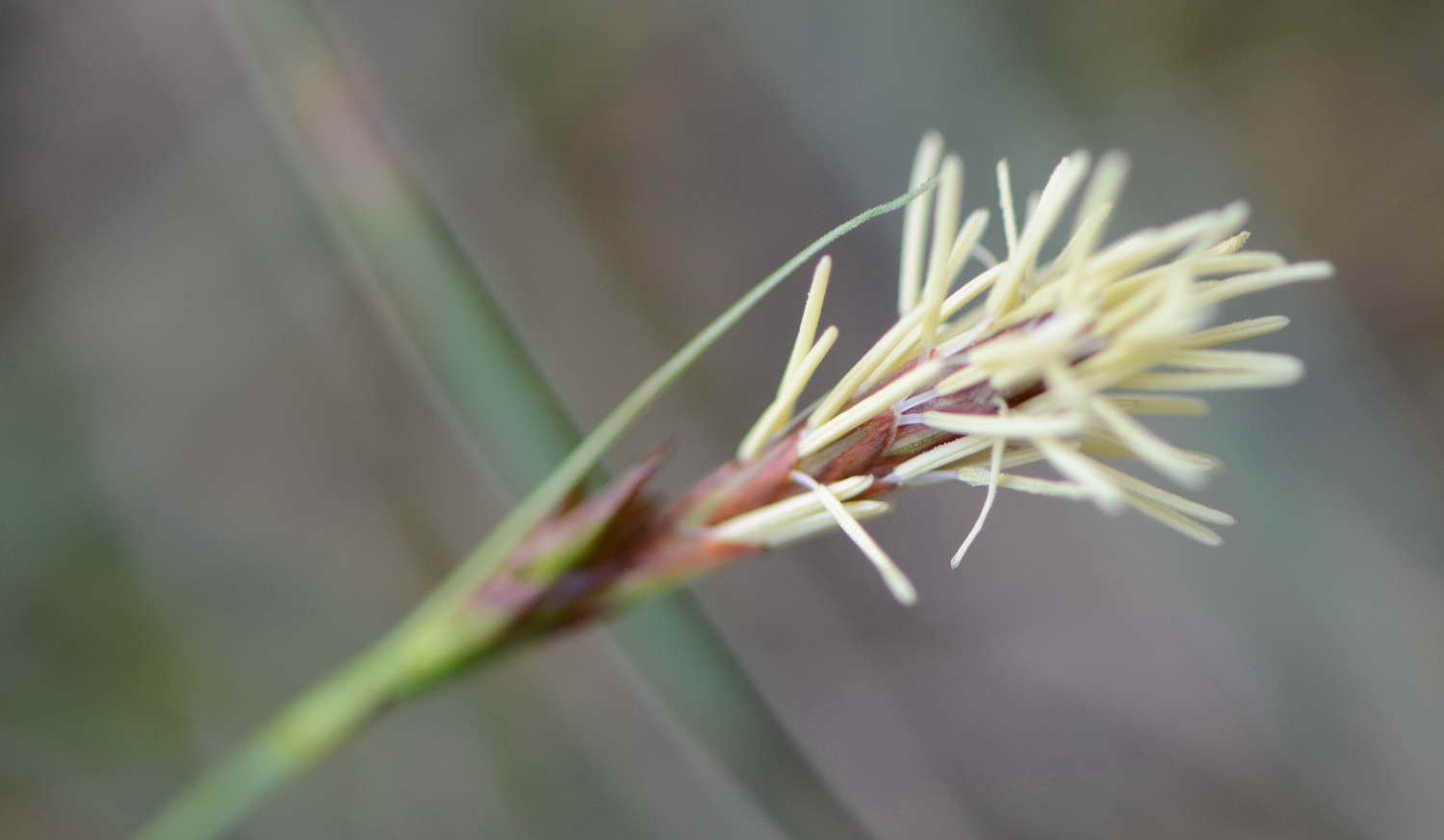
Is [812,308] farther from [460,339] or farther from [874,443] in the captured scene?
[460,339]

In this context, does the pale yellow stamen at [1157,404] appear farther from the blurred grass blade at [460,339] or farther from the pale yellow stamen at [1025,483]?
the blurred grass blade at [460,339]

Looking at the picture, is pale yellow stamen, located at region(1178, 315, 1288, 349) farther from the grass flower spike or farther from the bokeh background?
the bokeh background

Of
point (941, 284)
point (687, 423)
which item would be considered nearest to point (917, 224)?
point (941, 284)

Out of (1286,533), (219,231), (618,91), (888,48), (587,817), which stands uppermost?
(219,231)

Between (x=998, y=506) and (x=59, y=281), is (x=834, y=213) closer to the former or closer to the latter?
(x=998, y=506)

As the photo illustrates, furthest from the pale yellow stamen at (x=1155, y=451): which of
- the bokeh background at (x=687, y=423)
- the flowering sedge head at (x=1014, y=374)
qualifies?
the bokeh background at (x=687, y=423)

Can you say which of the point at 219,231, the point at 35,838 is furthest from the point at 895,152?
the point at 35,838
